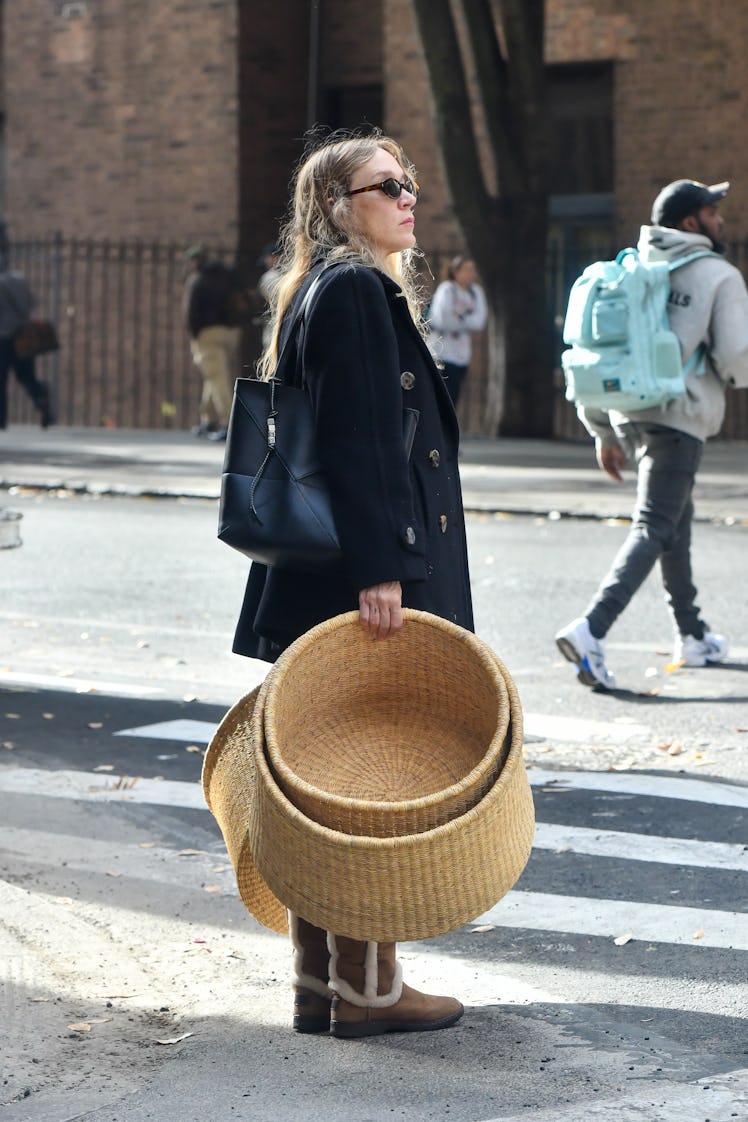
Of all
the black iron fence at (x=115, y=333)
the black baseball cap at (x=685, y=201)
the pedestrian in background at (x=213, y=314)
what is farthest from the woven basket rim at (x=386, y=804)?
the black iron fence at (x=115, y=333)

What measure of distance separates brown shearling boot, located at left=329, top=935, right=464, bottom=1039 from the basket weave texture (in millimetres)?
272

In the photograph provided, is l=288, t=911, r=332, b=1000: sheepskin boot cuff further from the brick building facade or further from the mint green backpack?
the brick building facade

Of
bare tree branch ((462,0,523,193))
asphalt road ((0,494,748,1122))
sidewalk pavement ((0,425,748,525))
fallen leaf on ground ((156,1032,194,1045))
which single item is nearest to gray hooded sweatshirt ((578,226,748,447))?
asphalt road ((0,494,748,1122))

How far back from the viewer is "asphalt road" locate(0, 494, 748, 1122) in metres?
→ 4.00

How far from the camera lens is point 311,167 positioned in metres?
4.46

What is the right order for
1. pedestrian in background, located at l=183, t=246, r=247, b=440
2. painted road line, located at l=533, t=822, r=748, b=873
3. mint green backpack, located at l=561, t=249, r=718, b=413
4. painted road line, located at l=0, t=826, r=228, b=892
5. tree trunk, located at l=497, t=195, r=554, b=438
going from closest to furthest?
painted road line, located at l=0, t=826, r=228, b=892, painted road line, located at l=533, t=822, r=748, b=873, mint green backpack, located at l=561, t=249, r=718, b=413, pedestrian in background, located at l=183, t=246, r=247, b=440, tree trunk, located at l=497, t=195, r=554, b=438

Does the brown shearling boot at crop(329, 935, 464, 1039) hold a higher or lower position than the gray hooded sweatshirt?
lower

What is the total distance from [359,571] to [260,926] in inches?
52.6

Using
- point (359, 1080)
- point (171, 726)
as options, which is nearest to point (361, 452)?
point (359, 1080)

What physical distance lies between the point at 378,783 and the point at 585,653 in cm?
401

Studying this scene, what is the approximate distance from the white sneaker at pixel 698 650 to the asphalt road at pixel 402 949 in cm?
9

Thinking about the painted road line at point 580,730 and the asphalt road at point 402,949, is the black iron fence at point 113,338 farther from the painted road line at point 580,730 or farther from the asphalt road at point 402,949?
the painted road line at point 580,730

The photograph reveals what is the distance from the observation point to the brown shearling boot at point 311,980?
4363mm

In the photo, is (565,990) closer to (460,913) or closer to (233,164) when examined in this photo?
(460,913)
